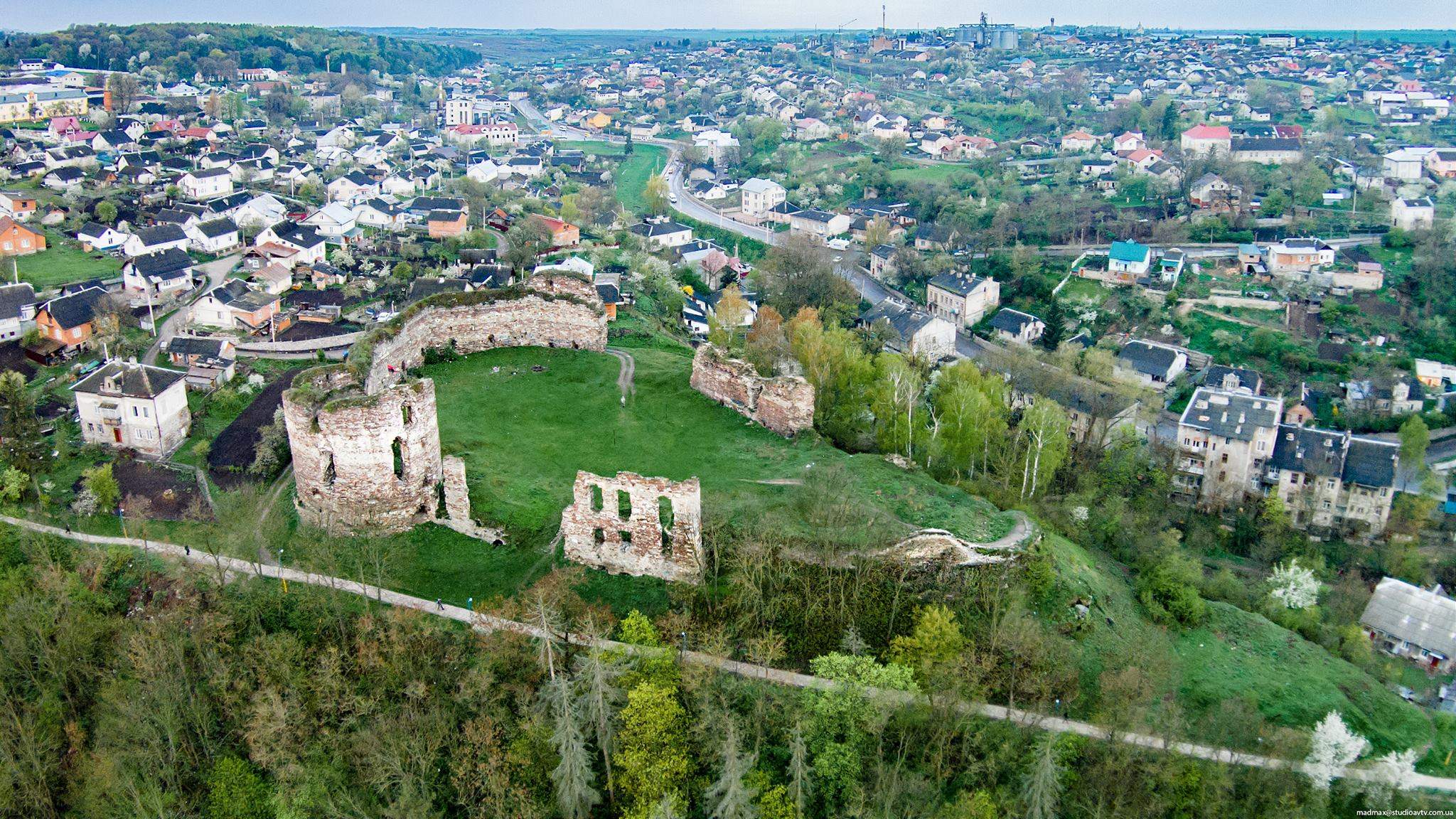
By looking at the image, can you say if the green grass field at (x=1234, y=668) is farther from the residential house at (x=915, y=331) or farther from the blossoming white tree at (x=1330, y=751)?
the residential house at (x=915, y=331)

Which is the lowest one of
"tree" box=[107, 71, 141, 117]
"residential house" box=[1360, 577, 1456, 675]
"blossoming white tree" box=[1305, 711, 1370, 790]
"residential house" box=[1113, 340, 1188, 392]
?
"residential house" box=[1360, 577, 1456, 675]

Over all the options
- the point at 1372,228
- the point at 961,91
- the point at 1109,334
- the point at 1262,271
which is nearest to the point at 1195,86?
the point at 961,91

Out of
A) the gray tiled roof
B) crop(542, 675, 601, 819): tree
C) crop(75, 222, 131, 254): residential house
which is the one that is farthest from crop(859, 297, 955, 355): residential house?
crop(75, 222, 131, 254): residential house

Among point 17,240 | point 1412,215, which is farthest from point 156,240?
point 1412,215

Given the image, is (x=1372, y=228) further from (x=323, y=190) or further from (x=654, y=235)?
(x=323, y=190)

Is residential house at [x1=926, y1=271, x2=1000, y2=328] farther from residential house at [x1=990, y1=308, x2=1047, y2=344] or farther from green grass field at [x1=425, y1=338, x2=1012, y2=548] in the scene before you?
green grass field at [x1=425, y1=338, x2=1012, y2=548]

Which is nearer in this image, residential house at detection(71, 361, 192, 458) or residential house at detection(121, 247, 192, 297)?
residential house at detection(71, 361, 192, 458)

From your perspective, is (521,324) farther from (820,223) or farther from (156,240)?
(820,223)

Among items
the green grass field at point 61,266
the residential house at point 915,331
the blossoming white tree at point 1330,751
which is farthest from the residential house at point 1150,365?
the green grass field at point 61,266
